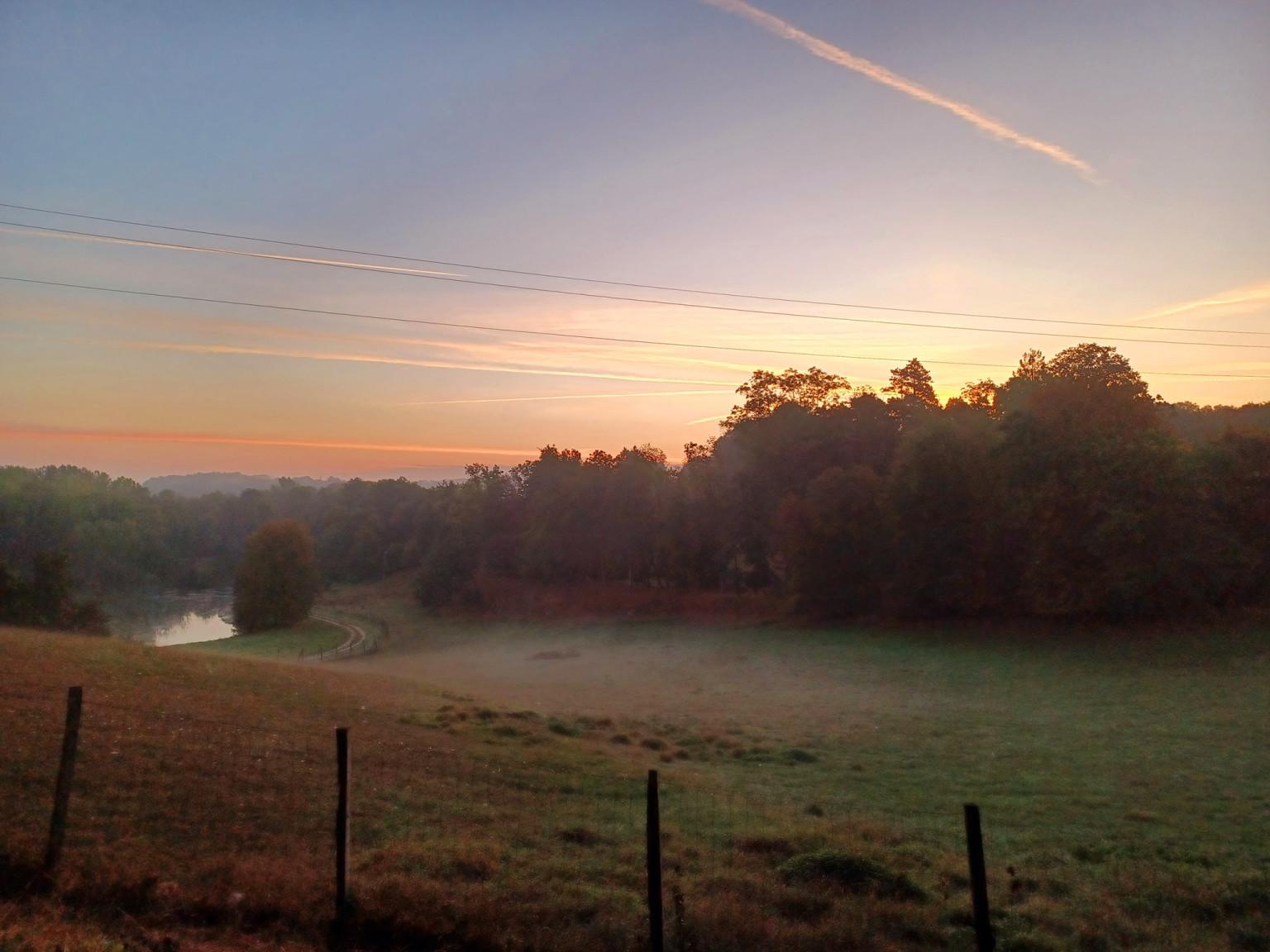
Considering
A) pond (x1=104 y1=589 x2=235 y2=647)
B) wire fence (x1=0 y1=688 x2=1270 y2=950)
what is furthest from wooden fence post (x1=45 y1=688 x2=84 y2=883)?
pond (x1=104 y1=589 x2=235 y2=647)

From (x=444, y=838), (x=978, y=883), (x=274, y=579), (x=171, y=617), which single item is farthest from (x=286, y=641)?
(x=978, y=883)

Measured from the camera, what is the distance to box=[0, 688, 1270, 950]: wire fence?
733 centimetres

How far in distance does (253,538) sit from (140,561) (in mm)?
13016

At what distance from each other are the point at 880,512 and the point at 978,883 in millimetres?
42401

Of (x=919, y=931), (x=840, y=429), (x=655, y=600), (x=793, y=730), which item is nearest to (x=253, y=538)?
(x=655, y=600)

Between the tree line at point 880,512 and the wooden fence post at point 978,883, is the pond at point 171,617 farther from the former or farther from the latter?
the wooden fence post at point 978,883

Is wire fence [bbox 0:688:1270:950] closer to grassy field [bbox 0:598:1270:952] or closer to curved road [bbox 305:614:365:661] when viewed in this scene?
grassy field [bbox 0:598:1270:952]

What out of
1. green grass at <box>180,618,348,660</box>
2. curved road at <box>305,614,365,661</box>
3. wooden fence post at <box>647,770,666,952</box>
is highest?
wooden fence post at <box>647,770,666,952</box>

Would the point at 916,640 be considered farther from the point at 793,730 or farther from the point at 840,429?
the point at 793,730

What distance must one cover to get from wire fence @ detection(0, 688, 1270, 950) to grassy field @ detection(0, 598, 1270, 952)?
0.14ft

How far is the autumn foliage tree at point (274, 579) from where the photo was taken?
65188 mm

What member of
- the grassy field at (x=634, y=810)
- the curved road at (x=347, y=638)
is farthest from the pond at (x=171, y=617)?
the grassy field at (x=634, y=810)

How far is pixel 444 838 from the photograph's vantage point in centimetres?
961

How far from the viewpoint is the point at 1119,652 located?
33.5 meters
